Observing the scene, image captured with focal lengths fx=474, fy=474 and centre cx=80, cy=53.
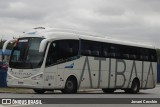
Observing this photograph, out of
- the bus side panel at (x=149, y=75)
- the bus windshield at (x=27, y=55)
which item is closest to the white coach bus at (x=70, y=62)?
the bus windshield at (x=27, y=55)

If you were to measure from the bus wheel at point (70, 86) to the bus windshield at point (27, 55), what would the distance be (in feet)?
7.76

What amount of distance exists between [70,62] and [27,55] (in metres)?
2.48

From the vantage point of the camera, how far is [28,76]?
912 inches

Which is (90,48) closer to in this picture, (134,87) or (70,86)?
(70,86)

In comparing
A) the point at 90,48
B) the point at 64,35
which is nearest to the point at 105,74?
the point at 90,48

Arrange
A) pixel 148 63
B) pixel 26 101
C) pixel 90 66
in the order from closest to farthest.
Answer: pixel 26 101 < pixel 90 66 < pixel 148 63

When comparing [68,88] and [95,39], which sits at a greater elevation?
[95,39]

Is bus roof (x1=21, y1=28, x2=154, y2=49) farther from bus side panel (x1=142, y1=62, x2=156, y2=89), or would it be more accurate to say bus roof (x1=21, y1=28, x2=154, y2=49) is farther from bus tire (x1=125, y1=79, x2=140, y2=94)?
bus side panel (x1=142, y1=62, x2=156, y2=89)

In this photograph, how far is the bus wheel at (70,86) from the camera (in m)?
24.6

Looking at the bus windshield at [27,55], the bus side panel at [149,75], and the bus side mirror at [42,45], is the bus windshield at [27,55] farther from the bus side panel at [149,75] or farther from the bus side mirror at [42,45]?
the bus side panel at [149,75]

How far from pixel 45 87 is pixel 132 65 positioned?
9.00 metres

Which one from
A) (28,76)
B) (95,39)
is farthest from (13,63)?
(95,39)

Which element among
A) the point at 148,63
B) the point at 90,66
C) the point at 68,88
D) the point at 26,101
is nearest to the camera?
the point at 26,101

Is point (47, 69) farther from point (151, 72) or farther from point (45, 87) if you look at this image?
point (151, 72)
